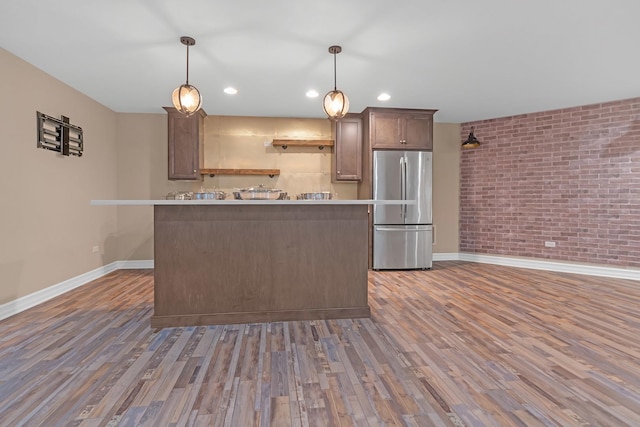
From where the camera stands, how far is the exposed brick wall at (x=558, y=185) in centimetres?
449

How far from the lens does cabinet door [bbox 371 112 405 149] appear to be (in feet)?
16.4

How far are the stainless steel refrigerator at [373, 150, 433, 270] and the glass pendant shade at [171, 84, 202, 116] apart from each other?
291 cm

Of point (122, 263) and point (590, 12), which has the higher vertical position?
point (590, 12)

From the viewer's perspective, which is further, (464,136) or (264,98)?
(464,136)

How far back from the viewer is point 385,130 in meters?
5.01

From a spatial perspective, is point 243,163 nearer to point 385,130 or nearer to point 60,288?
point 385,130

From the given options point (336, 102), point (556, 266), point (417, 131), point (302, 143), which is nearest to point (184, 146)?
point (302, 143)

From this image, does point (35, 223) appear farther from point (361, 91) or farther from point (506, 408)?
point (506, 408)

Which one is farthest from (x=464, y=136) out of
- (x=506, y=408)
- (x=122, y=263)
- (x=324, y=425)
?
(x=122, y=263)

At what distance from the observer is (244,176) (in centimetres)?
535

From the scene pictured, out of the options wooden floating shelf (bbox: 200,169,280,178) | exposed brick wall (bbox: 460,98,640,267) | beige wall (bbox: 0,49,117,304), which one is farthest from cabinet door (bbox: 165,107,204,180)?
exposed brick wall (bbox: 460,98,640,267)

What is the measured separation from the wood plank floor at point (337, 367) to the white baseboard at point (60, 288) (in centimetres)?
17

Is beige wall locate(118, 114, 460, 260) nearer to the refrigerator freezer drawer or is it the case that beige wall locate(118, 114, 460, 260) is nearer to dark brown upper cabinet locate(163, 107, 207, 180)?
dark brown upper cabinet locate(163, 107, 207, 180)

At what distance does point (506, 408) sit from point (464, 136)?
Answer: 16.8ft
